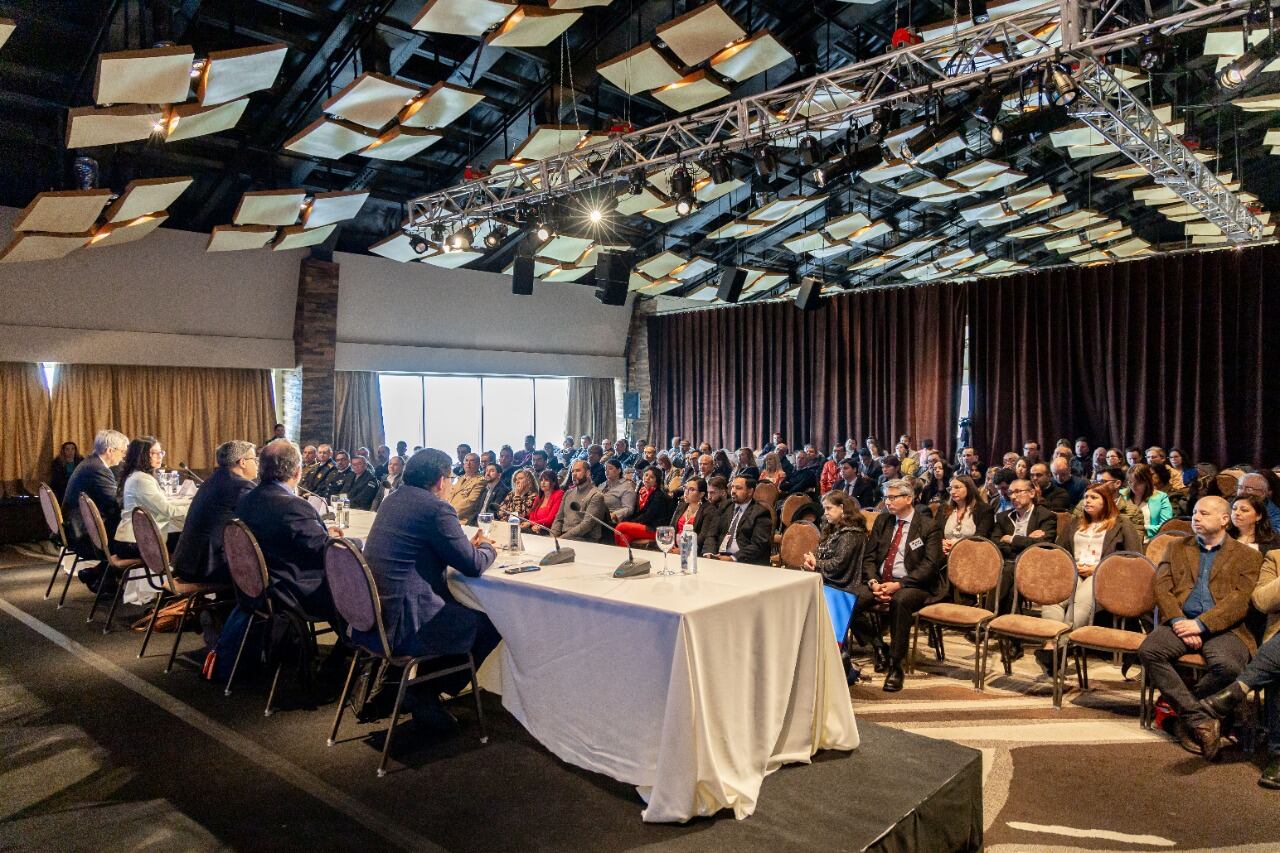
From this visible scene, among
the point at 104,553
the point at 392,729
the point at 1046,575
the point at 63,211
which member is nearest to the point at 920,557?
the point at 1046,575

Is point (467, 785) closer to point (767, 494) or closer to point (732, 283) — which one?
point (767, 494)

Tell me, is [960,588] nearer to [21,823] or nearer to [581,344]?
[21,823]

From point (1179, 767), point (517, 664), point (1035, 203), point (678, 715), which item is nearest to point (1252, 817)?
point (1179, 767)

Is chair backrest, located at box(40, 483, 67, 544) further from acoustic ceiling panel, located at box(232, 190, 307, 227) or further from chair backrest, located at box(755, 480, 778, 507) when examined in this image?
chair backrest, located at box(755, 480, 778, 507)

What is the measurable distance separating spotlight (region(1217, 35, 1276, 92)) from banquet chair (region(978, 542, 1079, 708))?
3.84 m

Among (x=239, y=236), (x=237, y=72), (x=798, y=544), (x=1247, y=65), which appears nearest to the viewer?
(x=798, y=544)

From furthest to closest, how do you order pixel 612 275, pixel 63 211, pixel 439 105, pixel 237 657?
pixel 612 275 < pixel 63 211 < pixel 439 105 < pixel 237 657

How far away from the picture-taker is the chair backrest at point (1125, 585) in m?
4.43

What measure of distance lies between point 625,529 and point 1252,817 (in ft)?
13.7

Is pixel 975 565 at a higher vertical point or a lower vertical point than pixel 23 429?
lower

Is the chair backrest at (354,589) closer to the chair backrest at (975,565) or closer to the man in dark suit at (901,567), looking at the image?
the man in dark suit at (901,567)

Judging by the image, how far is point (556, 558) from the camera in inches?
148

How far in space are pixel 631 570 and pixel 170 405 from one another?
9583 millimetres

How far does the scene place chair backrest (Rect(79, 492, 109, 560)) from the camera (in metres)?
5.33
